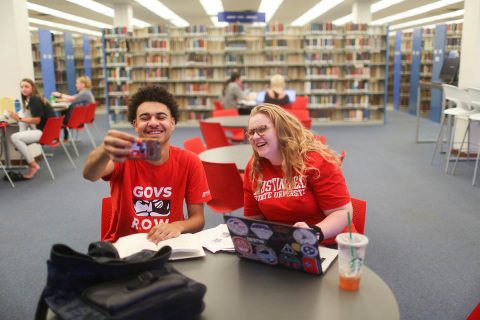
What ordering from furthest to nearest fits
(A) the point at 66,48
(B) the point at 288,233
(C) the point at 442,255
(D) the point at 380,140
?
(A) the point at 66,48, (D) the point at 380,140, (C) the point at 442,255, (B) the point at 288,233

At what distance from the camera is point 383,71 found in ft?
35.5

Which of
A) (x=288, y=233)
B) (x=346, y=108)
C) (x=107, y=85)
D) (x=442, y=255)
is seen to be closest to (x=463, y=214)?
(x=442, y=255)

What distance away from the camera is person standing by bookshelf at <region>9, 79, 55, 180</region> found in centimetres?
593

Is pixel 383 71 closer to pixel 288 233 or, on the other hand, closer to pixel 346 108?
pixel 346 108

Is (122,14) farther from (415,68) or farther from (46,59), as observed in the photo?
(415,68)

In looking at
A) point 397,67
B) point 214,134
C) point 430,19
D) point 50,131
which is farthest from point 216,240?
point 430,19

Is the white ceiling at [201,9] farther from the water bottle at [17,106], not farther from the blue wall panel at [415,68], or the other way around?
the water bottle at [17,106]

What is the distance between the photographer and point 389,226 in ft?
13.2

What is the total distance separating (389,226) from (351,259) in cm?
293

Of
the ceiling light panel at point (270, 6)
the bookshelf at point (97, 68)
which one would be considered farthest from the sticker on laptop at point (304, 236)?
the bookshelf at point (97, 68)

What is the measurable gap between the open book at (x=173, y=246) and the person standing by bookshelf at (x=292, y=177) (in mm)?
454

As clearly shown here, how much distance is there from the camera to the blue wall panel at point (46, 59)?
1142 cm

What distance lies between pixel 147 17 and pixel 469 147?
12.7m

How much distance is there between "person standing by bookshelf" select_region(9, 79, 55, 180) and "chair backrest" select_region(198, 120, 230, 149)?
2.58 m
